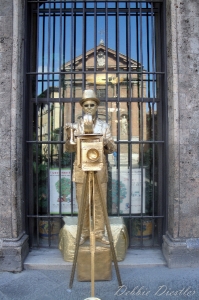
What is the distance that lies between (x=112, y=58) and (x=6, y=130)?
8.46ft

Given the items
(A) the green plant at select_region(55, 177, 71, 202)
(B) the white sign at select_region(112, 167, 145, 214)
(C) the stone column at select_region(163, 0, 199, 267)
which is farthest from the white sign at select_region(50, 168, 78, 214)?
(C) the stone column at select_region(163, 0, 199, 267)

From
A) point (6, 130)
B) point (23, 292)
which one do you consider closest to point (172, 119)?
point (6, 130)

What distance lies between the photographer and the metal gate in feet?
19.1

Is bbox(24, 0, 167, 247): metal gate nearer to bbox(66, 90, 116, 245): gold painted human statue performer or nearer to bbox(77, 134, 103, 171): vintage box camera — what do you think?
bbox(66, 90, 116, 245): gold painted human statue performer

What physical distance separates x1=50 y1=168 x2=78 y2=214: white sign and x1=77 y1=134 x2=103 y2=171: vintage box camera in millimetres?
2169

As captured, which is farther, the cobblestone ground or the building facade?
the building facade

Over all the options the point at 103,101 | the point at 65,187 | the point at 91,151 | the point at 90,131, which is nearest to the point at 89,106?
the point at 90,131

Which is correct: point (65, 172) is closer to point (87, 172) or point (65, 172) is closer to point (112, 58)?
point (87, 172)

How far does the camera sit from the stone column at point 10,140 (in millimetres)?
4957

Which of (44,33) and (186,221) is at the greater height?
(44,33)

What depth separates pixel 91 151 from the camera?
3.78 metres

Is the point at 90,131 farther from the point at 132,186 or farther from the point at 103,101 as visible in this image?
the point at 132,186

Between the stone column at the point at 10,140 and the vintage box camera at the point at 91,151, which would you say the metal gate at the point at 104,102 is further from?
the vintage box camera at the point at 91,151

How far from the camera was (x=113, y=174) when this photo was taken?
19.3ft
